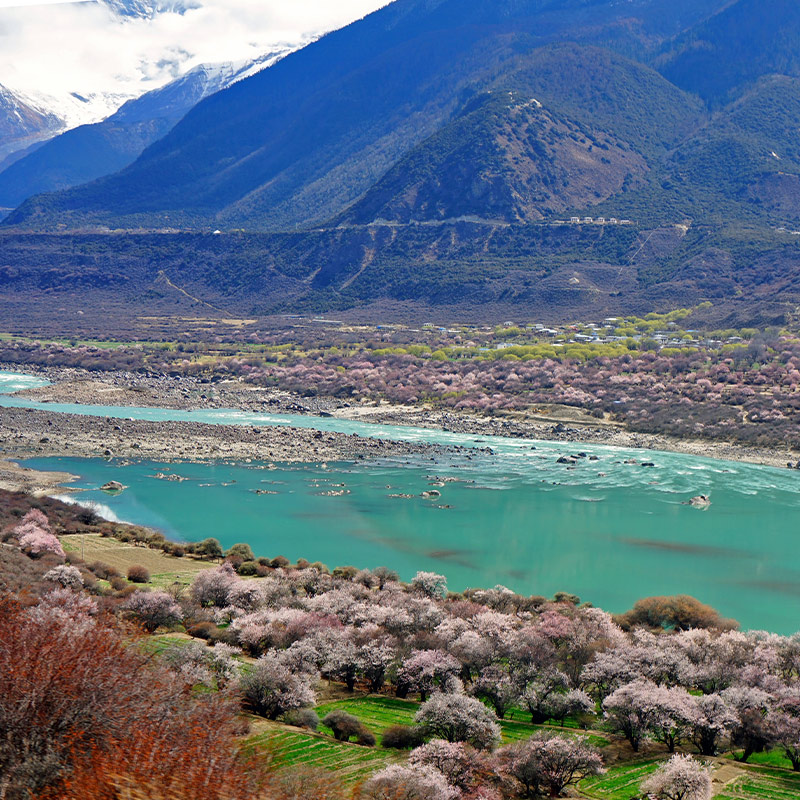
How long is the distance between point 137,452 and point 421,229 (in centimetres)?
8762

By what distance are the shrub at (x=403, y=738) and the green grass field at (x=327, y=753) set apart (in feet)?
0.59

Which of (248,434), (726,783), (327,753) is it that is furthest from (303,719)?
(248,434)

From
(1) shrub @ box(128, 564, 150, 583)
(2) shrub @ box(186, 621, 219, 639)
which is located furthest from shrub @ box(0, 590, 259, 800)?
(1) shrub @ box(128, 564, 150, 583)

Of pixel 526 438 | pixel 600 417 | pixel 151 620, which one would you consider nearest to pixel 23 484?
pixel 151 620

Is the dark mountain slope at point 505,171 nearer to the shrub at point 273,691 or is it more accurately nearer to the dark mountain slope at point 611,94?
the dark mountain slope at point 611,94

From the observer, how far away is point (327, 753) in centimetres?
1780

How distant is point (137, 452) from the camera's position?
5112cm

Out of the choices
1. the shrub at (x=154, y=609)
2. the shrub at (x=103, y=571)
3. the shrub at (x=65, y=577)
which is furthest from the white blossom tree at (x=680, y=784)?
the shrub at (x=103, y=571)

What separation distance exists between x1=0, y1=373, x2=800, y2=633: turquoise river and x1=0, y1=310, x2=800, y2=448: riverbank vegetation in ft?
30.4

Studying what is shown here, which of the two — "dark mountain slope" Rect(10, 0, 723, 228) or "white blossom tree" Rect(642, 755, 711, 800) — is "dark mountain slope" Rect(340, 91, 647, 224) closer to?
"dark mountain slope" Rect(10, 0, 723, 228)

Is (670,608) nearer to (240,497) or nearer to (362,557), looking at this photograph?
(362,557)

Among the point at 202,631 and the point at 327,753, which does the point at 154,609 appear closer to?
the point at 202,631

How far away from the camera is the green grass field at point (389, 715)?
64.8ft

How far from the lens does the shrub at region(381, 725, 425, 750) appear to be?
719 inches
